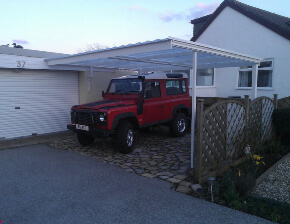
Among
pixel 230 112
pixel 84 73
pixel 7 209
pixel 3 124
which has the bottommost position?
pixel 7 209

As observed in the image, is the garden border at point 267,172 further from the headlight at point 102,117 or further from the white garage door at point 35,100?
the white garage door at point 35,100

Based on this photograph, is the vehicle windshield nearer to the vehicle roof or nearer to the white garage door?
the vehicle roof

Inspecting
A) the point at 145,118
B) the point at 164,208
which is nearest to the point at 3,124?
the point at 145,118

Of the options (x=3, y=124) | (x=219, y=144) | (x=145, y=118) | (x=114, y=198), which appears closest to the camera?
(x=114, y=198)

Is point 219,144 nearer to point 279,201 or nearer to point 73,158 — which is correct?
point 279,201

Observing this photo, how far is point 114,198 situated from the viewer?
12.9ft

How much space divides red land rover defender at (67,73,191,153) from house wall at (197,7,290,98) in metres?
3.82

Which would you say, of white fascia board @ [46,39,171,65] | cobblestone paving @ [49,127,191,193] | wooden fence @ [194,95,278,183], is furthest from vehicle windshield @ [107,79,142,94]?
wooden fence @ [194,95,278,183]

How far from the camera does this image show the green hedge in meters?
6.88

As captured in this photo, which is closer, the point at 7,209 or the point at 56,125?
the point at 7,209

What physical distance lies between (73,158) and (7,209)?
251cm

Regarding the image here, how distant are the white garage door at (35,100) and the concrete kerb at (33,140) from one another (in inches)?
12.9

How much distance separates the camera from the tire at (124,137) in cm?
616

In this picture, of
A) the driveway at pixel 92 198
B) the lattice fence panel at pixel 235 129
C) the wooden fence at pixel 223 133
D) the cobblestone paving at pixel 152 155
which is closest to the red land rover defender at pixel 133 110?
the cobblestone paving at pixel 152 155
